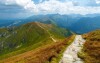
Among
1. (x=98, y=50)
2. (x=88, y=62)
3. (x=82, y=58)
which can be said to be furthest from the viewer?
(x=98, y=50)

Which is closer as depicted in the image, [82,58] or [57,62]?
[57,62]

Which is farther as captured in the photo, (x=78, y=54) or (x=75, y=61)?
(x=78, y=54)

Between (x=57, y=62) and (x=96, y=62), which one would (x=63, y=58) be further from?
(x=96, y=62)

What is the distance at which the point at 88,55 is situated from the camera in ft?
148

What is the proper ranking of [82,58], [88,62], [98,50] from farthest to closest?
[98,50] → [82,58] → [88,62]

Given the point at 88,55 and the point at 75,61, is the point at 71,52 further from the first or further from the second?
the point at 75,61

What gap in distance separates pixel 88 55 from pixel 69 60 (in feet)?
21.5

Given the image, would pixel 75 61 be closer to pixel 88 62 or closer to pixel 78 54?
pixel 88 62

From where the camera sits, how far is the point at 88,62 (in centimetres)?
3981

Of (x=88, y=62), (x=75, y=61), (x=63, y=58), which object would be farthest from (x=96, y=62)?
(x=63, y=58)

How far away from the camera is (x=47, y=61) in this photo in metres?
43.4

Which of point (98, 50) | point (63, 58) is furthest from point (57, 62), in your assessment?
point (98, 50)

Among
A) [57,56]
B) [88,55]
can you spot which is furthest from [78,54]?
[57,56]

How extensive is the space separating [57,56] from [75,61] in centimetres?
532
